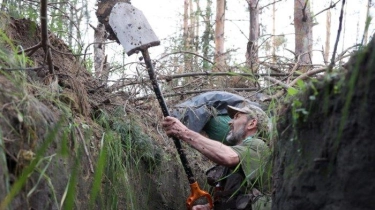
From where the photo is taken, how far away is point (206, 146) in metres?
4.53

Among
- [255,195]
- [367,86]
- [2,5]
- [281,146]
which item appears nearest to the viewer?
[367,86]

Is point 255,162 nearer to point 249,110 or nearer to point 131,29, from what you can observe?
point 249,110

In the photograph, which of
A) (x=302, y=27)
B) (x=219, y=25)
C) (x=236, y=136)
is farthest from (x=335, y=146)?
(x=219, y=25)

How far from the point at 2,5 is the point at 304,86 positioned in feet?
8.71

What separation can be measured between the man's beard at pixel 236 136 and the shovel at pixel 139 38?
46 centimetres

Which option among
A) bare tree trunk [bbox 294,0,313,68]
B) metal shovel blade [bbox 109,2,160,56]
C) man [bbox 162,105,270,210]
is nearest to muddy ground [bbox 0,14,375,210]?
man [bbox 162,105,270,210]

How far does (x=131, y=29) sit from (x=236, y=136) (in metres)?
1.21

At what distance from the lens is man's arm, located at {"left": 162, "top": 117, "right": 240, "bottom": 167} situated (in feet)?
14.4

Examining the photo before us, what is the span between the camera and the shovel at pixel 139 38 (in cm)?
477

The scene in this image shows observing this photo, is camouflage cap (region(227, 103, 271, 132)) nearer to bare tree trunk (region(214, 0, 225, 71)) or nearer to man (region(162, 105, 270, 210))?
man (region(162, 105, 270, 210))

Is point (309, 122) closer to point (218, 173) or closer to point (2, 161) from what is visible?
point (2, 161)

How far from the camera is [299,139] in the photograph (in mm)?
2365

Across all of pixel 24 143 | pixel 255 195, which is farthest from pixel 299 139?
pixel 255 195

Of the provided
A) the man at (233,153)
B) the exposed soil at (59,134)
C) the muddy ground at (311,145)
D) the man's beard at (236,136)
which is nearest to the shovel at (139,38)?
the man at (233,153)
